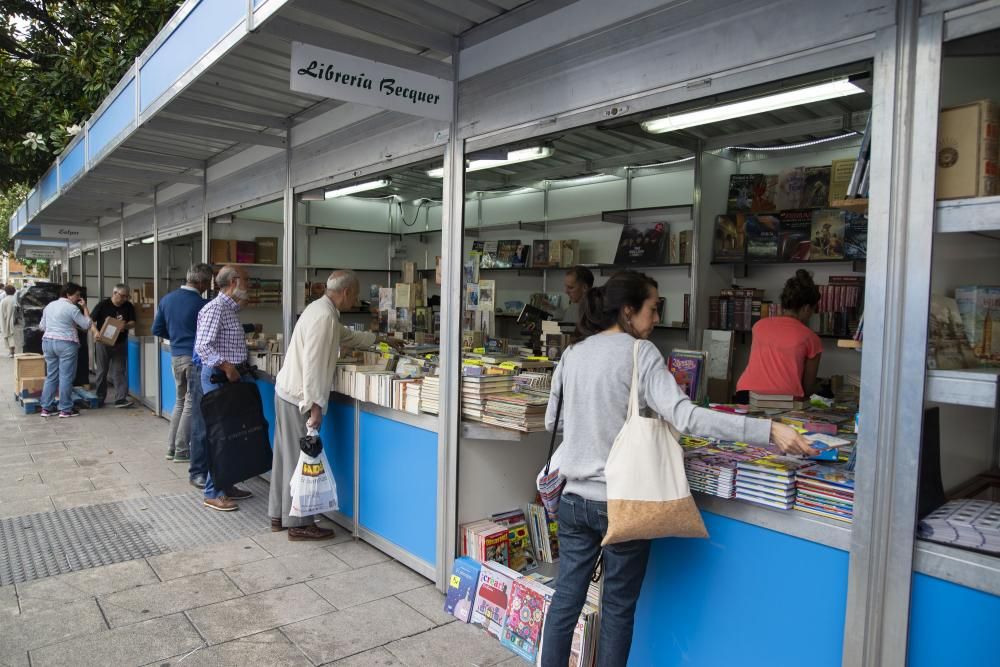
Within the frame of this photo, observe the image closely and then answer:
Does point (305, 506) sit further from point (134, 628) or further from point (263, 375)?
point (263, 375)

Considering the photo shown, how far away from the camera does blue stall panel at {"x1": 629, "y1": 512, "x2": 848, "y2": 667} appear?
226 centimetres

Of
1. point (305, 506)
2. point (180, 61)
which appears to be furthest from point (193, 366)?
point (180, 61)

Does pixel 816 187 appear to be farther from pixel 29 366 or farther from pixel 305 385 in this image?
pixel 29 366

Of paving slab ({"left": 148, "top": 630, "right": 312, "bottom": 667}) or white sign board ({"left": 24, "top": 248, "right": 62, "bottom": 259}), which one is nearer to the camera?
paving slab ({"left": 148, "top": 630, "right": 312, "bottom": 667})

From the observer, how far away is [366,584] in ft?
13.1

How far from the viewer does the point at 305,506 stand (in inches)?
175

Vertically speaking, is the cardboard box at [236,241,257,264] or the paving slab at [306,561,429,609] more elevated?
the cardboard box at [236,241,257,264]

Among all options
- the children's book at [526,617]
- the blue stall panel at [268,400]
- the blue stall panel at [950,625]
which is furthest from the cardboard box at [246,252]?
the blue stall panel at [950,625]

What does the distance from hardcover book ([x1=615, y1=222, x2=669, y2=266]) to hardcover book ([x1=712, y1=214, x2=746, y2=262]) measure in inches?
24.5

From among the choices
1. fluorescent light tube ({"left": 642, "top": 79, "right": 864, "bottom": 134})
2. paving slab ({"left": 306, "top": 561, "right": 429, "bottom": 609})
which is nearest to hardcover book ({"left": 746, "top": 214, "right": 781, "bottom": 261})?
fluorescent light tube ({"left": 642, "top": 79, "right": 864, "bottom": 134})

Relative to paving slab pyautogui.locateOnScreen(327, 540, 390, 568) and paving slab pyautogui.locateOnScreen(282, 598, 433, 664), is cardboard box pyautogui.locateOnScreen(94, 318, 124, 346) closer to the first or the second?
paving slab pyautogui.locateOnScreen(327, 540, 390, 568)

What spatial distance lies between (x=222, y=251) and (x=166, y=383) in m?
2.29

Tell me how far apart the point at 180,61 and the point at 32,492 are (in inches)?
156

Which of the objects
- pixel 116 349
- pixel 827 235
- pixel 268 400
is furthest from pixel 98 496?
pixel 827 235
